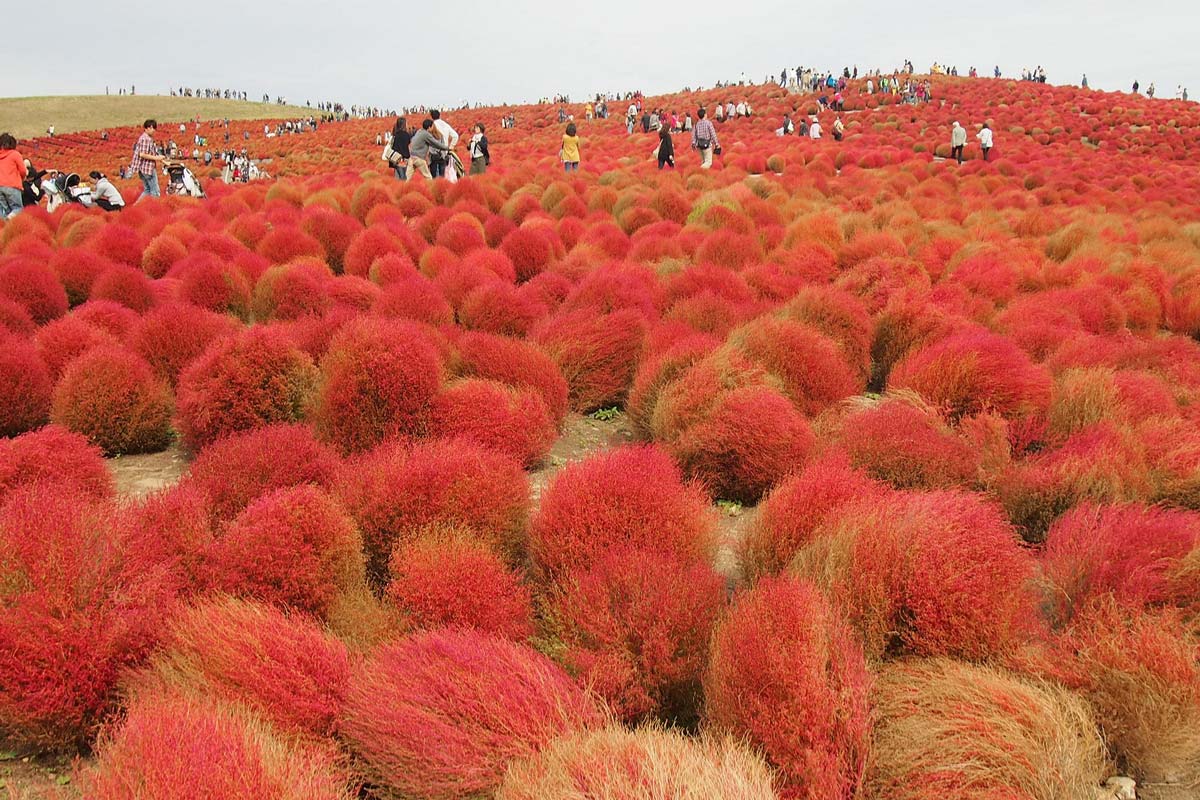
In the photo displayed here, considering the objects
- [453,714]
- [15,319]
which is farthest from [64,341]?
[453,714]

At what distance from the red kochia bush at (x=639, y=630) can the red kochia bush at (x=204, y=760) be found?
0.87 metres

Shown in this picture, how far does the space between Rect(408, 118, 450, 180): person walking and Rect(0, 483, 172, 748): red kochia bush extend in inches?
459

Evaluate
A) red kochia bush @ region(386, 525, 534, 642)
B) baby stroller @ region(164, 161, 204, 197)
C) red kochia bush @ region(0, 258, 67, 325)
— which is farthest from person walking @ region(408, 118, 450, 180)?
red kochia bush @ region(386, 525, 534, 642)

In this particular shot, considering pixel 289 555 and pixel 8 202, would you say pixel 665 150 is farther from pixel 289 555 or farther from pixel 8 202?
pixel 289 555

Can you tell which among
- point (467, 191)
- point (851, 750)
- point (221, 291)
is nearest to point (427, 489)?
point (851, 750)

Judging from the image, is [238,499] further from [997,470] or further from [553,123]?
[553,123]

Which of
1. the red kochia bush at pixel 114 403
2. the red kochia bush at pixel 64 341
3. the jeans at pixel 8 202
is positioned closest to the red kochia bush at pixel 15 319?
the red kochia bush at pixel 64 341

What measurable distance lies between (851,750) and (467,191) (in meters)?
10.4

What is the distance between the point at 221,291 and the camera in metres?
6.77

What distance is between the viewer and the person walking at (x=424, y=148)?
13.7 m

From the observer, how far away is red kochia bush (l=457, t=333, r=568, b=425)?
4.92 meters

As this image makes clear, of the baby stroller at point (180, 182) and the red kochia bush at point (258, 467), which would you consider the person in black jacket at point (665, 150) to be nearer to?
the baby stroller at point (180, 182)

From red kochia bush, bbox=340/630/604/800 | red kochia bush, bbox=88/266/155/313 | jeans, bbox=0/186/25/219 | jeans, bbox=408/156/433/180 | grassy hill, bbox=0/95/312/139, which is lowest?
red kochia bush, bbox=340/630/604/800

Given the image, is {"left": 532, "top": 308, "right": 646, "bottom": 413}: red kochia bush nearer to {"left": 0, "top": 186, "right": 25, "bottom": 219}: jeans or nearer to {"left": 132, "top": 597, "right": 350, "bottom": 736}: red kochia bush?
{"left": 132, "top": 597, "right": 350, "bottom": 736}: red kochia bush
